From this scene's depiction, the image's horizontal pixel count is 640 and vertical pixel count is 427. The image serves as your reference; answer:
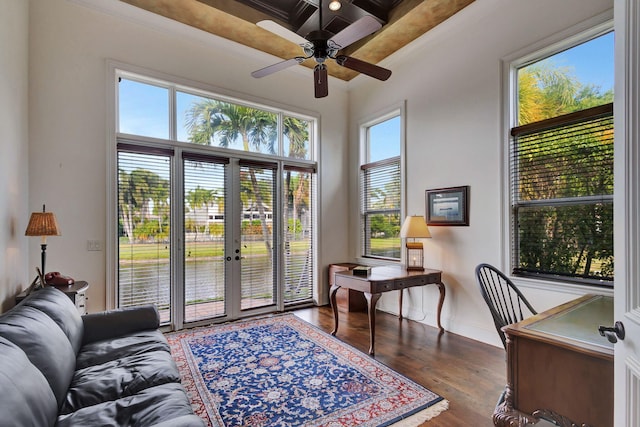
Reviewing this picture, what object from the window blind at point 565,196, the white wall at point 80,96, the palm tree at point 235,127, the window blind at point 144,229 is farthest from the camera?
the palm tree at point 235,127

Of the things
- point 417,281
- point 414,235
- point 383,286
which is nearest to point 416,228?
point 414,235

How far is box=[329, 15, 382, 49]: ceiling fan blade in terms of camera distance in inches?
91.1

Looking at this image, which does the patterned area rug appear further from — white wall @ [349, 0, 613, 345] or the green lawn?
white wall @ [349, 0, 613, 345]

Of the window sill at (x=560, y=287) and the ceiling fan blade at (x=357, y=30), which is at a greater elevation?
the ceiling fan blade at (x=357, y=30)

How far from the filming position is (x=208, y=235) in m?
4.17

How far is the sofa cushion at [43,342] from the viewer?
1472 mm

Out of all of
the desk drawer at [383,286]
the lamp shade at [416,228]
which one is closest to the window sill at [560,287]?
the lamp shade at [416,228]

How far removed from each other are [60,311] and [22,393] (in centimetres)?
99

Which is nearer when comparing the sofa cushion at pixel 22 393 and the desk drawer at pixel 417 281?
the sofa cushion at pixel 22 393

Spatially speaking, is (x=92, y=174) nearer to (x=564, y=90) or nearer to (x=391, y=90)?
(x=391, y=90)

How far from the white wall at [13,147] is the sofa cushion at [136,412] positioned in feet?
5.36

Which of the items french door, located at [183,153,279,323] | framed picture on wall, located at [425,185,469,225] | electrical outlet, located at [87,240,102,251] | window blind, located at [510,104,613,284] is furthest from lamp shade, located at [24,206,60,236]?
window blind, located at [510,104,613,284]

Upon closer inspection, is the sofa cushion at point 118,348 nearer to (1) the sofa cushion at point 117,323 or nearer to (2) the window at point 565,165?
(1) the sofa cushion at point 117,323

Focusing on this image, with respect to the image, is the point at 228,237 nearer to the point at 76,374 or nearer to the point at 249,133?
the point at 249,133
